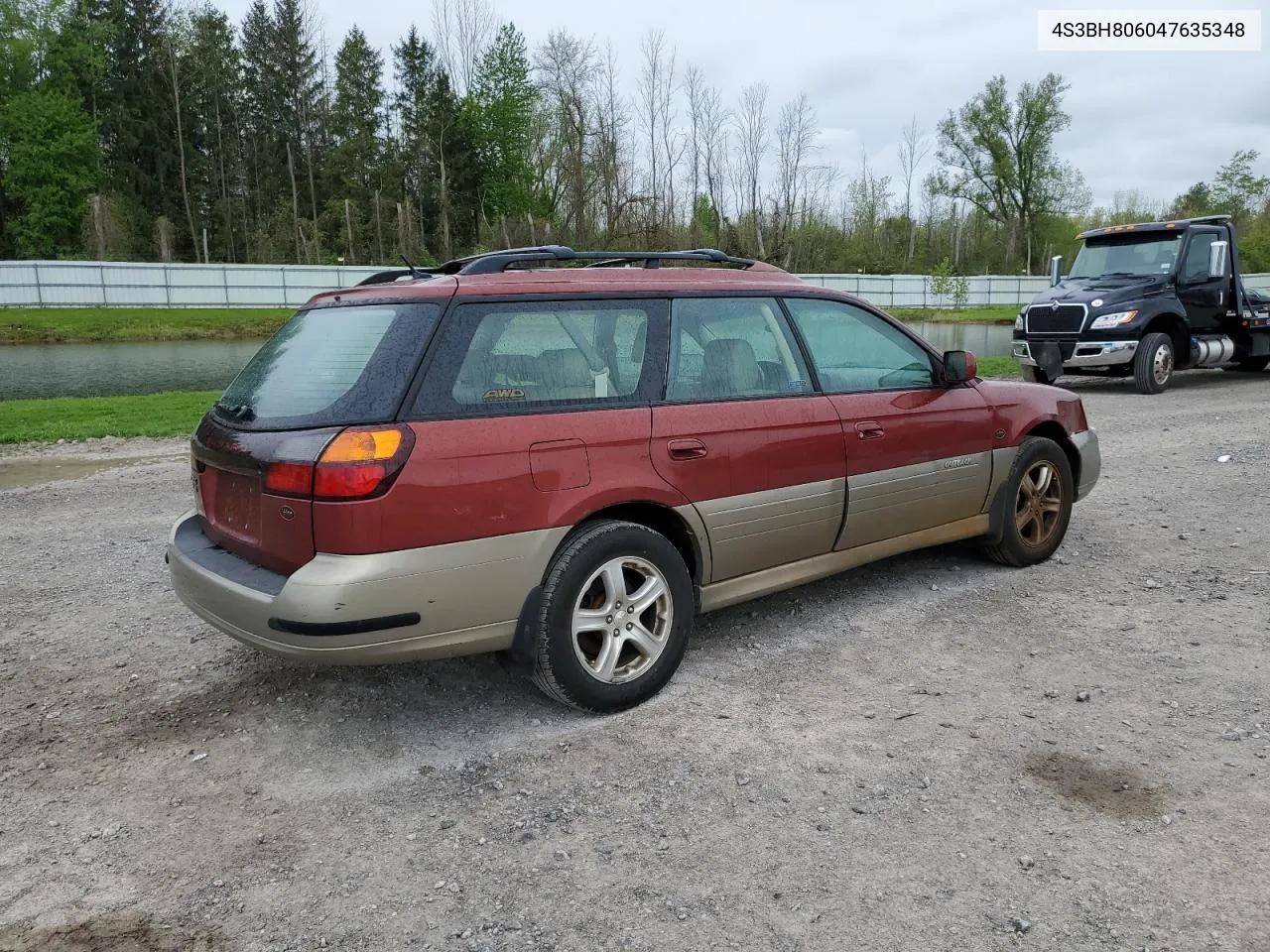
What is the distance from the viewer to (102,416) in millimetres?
12117

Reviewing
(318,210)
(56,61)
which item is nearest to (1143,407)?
(318,210)

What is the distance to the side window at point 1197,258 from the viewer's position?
1369 cm

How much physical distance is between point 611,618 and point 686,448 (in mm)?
730

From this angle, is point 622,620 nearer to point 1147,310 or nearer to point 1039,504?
point 1039,504

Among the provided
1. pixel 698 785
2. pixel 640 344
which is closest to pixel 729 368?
pixel 640 344

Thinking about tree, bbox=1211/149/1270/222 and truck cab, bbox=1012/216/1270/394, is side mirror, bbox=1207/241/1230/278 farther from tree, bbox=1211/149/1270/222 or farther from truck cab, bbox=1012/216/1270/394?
tree, bbox=1211/149/1270/222

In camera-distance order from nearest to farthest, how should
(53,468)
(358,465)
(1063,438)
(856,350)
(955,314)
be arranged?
1. (358,465)
2. (856,350)
3. (1063,438)
4. (53,468)
5. (955,314)

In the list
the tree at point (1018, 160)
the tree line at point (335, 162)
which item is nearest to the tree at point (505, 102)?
→ the tree line at point (335, 162)

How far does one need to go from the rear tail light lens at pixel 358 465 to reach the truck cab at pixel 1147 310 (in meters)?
12.6

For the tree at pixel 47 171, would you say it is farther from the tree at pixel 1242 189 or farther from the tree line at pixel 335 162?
the tree at pixel 1242 189

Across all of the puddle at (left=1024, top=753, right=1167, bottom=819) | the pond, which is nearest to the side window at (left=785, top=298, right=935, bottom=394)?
the puddle at (left=1024, top=753, right=1167, bottom=819)

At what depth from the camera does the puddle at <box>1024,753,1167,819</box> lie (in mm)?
2992

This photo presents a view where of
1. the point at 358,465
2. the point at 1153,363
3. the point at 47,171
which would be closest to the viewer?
the point at 358,465

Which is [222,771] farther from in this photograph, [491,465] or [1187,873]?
[1187,873]
